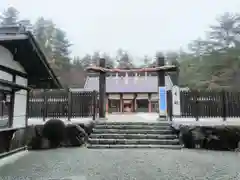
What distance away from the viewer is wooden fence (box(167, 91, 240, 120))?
1030 centimetres

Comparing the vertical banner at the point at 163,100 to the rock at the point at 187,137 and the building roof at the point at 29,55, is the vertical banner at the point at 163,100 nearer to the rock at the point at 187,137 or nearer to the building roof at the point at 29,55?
the rock at the point at 187,137

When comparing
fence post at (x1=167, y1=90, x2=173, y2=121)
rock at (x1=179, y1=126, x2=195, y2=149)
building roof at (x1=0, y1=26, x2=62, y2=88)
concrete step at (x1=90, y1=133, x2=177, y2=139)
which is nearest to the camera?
building roof at (x1=0, y1=26, x2=62, y2=88)

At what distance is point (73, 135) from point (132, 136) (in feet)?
7.14

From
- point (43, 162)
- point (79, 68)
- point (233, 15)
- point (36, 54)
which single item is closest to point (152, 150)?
point (43, 162)

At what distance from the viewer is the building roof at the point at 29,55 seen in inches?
227

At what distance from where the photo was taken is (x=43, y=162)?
5590 millimetres

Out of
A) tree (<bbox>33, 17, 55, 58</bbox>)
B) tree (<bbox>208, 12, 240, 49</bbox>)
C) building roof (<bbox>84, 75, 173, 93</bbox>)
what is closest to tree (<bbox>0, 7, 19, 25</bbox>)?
tree (<bbox>33, 17, 55, 58</bbox>)

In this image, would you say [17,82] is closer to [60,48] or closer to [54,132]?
[54,132]

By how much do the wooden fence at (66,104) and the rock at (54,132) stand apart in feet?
8.07

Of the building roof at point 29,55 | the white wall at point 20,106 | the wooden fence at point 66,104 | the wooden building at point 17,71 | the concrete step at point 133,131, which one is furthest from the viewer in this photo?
the wooden fence at point 66,104

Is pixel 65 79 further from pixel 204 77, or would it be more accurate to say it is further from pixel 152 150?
pixel 152 150

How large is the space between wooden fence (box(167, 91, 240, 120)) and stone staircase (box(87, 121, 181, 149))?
1824 mm

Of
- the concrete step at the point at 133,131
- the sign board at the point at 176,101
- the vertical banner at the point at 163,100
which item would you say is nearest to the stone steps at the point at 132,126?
the concrete step at the point at 133,131

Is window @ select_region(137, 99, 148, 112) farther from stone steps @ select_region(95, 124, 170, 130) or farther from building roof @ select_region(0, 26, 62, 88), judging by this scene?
building roof @ select_region(0, 26, 62, 88)
